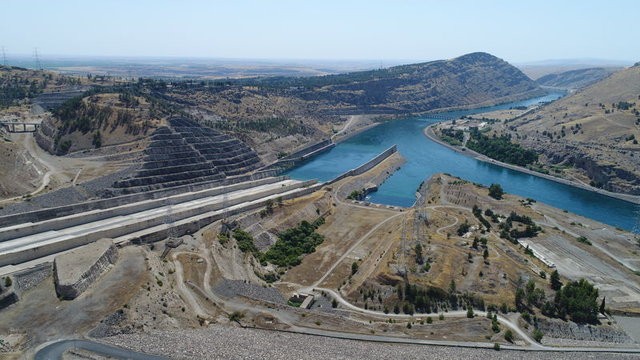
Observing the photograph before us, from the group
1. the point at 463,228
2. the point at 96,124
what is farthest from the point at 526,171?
the point at 96,124

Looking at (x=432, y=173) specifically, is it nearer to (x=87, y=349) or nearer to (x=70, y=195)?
(x=70, y=195)

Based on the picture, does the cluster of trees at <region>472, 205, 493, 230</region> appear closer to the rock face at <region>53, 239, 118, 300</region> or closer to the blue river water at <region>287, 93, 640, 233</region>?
the blue river water at <region>287, 93, 640, 233</region>

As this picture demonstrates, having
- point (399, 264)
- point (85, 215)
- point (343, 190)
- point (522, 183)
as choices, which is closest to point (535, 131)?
point (522, 183)

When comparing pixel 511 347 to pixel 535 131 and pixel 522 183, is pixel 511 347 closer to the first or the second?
pixel 522 183

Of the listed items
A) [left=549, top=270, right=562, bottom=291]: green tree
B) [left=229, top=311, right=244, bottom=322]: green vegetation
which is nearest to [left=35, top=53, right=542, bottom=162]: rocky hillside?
[left=229, top=311, right=244, bottom=322]: green vegetation

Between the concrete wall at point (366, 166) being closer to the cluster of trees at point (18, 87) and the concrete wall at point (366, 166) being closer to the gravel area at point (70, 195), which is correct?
the gravel area at point (70, 195)

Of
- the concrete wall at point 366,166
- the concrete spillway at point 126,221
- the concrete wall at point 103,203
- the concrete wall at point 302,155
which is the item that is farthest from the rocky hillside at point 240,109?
the concrete spillway at point 126,221
